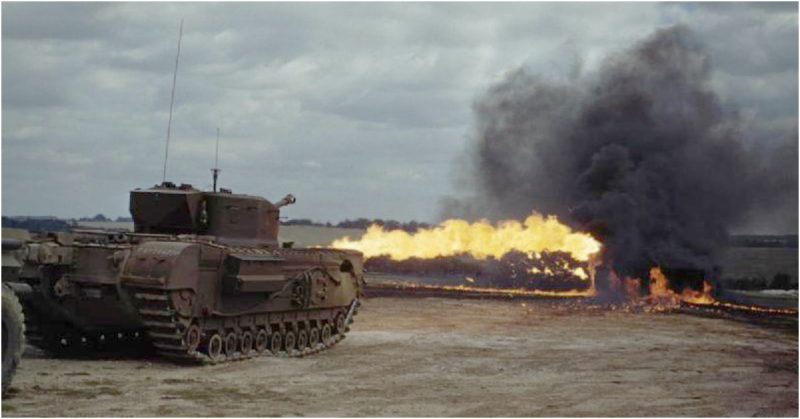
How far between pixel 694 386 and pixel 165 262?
8.67 m

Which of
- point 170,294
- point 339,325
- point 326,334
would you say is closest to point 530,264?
point 339,325

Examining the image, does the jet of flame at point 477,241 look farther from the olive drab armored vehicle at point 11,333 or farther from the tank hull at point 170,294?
the olive drab armored vehicle at point 11,333

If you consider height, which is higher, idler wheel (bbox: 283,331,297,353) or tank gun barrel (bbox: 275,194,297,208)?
tank gun barrel (bbox: 275,194,297,208)

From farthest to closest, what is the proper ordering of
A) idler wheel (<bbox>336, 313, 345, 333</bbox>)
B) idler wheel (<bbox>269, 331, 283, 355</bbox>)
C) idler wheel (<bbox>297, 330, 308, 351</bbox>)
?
idler wheel (<bbox>336, 313, 345, 333</bbox>), idler wheel (<bbox>297, 330, 308, 351</bbox>), idler wheel (<bbox>269, 331, 283, 355</bbox>)

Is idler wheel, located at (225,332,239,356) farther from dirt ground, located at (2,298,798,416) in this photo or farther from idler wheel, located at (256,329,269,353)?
idler wheel, located at (256,329,269,353)

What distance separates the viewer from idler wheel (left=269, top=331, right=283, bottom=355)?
19844 mm

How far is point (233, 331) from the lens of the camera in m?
19.0

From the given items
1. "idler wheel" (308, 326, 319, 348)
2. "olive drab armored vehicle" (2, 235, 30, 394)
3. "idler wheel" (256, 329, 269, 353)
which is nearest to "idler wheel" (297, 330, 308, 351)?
"idler wheel" (308, 326, 319, 348)

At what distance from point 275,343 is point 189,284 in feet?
9.96

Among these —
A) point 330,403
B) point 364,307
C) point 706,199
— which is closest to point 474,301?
point 364,307

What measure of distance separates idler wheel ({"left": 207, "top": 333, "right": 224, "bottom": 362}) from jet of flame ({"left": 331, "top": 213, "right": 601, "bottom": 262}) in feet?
22.4

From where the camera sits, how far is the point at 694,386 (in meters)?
16.6

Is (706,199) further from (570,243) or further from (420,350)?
(420,350)

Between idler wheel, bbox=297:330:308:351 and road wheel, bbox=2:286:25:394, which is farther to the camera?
idler wheel, bbox=297:330:308:351
